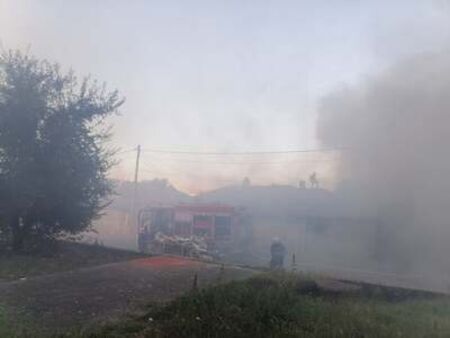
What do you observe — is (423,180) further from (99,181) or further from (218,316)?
(218,316)

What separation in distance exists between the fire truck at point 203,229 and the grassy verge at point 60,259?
359 inches

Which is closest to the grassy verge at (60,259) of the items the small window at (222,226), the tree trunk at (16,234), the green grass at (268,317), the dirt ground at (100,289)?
the tree trunk at (16,234)

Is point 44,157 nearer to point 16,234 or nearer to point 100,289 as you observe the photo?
point 16,234

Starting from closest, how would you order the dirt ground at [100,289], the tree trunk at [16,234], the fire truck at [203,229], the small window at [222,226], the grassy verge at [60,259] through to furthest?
the dirt ground at [100,289] → the grassy verge at [60,259] → the tree trunk at [16,234] → the fire truck at [203,229] → the small window at [222,226]

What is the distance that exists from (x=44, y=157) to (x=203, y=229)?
13.5m

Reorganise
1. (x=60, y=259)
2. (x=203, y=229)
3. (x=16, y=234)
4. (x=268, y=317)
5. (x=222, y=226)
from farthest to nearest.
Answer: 1. (x=203, y=229)
2. (x=222, y=226)
3. (x=16, y=234)
4. (x=60, y=259)
5. (x=268, y=317)

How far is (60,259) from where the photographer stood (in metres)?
12.9

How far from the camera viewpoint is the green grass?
687 centimetres

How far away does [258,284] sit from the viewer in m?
9.03

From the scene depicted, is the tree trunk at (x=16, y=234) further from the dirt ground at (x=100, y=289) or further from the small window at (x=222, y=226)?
the small window at (x=222, y=226)

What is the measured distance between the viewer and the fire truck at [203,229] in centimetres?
2492

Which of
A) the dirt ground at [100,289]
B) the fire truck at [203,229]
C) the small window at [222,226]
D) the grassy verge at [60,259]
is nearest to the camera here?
the dirt ground at [100,289]

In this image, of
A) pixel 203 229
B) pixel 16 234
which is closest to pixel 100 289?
pixel 16 234

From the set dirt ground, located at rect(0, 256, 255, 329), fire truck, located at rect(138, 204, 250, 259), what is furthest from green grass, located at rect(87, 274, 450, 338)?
fire truck, located at rect(138, 204, 250, 259)
